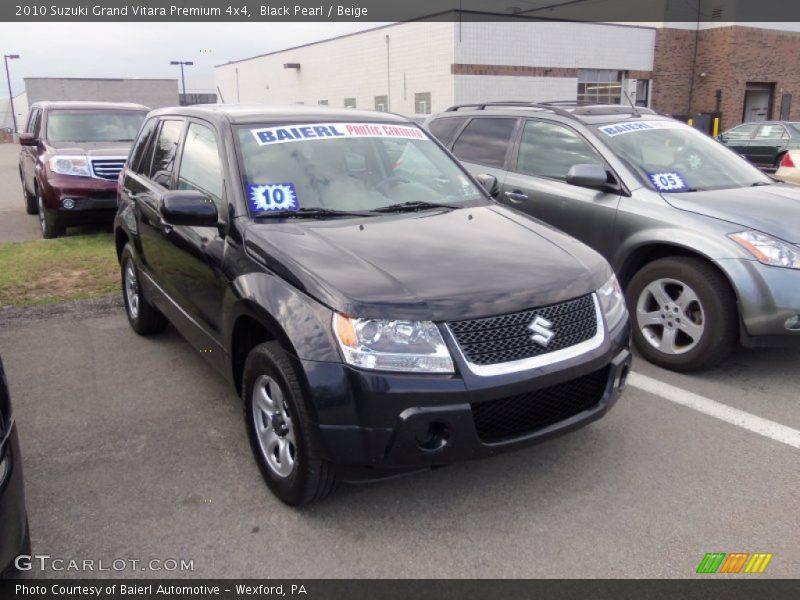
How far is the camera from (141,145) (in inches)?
210

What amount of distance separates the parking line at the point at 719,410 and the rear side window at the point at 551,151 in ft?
6.19

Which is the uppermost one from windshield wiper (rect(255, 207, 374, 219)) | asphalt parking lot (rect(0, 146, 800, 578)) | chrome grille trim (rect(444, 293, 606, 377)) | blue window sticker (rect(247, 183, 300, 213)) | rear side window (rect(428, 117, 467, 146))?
rear side window (rect(428, 117, 467, 146))

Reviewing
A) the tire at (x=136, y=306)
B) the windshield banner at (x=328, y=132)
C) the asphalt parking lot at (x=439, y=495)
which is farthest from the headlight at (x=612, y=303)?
the tire at (x=136, y=306)

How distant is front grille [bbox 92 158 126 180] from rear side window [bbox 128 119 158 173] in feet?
13.0

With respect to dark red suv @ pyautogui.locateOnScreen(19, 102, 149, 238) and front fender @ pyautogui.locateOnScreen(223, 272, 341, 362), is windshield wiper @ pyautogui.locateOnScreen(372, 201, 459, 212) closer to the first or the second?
front fender @ pyautogui.locateOnScreen(223, 272, 341, 362)

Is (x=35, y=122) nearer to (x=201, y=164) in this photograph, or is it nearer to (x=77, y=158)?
(x=77, y=158)

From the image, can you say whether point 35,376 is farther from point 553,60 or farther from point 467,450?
point 553,60

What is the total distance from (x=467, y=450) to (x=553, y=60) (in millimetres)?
30291

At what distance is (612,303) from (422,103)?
Result: 2886 centimetres

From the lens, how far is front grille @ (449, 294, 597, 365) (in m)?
2.76

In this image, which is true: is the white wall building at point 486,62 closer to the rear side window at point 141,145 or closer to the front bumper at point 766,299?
the rear side window at point 141,145

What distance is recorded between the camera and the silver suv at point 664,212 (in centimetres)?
429

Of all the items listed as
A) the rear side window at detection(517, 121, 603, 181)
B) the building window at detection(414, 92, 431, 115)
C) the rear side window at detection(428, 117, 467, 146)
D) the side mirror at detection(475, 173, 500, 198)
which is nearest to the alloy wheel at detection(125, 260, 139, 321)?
the side mirror at detection(475, 173, 500, 198)

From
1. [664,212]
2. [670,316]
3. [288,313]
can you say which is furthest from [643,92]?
[288,313]
